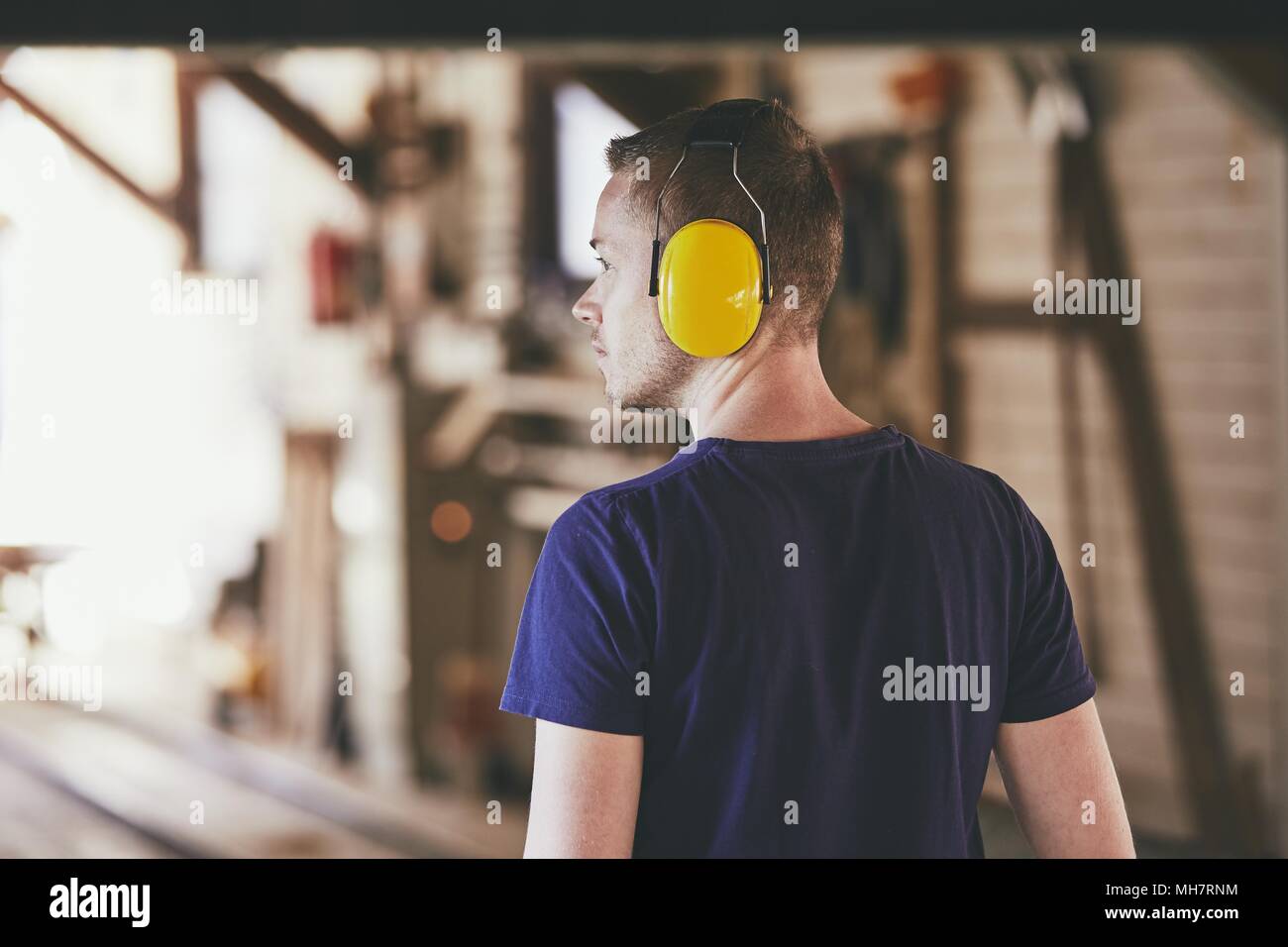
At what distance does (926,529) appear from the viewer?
4.43ft

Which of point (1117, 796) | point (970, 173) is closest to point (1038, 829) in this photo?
point (1117, 796)

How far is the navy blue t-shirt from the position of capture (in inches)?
50.8

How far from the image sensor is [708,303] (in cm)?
133

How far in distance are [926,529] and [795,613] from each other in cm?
18

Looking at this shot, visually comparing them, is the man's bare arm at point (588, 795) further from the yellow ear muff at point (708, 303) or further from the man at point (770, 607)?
the yellow ear muff at point (708, 303)

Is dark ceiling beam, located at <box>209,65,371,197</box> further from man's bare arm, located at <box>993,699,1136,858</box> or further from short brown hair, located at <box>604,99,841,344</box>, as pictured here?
man's bare arm, located at <box>993,699,1136,858</box>

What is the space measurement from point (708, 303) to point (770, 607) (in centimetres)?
34

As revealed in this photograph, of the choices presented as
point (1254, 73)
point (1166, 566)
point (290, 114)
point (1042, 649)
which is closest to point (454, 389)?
point (290, 114)

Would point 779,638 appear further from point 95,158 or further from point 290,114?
point 95,158

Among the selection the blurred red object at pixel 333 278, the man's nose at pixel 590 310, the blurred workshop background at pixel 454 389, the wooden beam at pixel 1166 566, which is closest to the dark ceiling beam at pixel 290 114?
the blurred workshop background at pixel 454 389

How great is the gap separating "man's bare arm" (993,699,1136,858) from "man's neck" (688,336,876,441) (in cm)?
46

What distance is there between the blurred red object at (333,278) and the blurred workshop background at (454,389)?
0.02m

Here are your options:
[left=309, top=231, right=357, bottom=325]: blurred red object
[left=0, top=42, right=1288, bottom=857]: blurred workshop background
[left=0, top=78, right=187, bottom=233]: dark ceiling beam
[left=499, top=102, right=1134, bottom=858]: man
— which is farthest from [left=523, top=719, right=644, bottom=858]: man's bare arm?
[left=0, top=78, right=187, bottom=233]: dark ceiling beam
